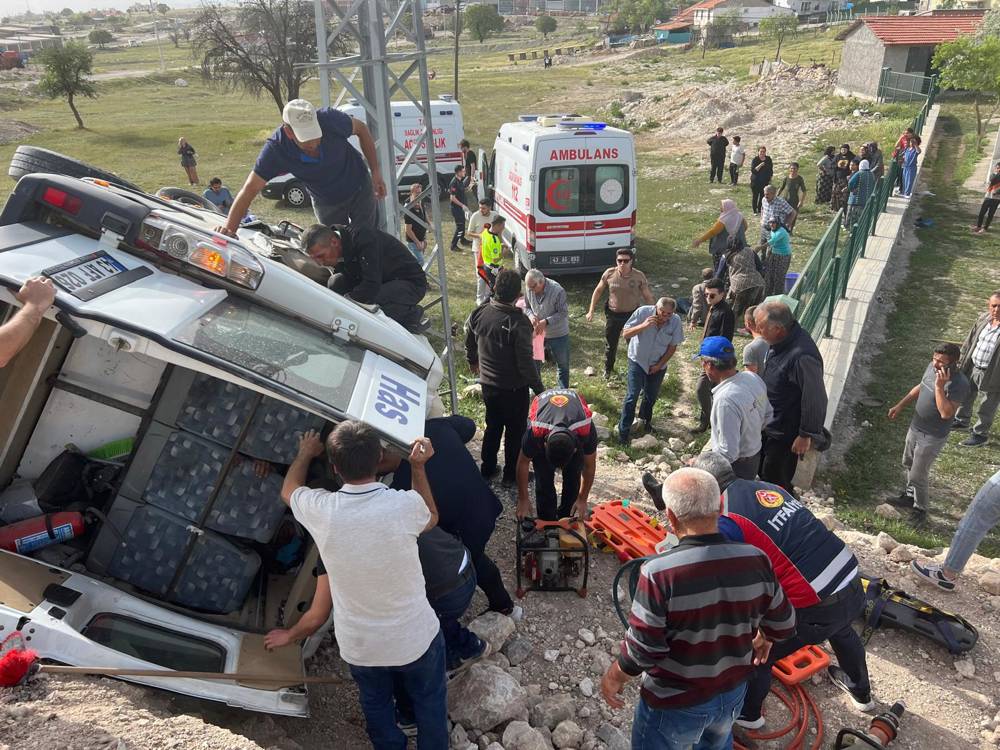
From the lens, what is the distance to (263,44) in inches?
1228

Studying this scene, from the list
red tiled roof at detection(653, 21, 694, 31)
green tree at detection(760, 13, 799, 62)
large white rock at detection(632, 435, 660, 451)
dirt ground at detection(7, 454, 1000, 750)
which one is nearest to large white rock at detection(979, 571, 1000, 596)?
dirt ground at detection(7, 454, 1000, 750)

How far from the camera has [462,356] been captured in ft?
29.5

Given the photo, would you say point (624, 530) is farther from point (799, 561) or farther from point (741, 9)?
point (741, 9)

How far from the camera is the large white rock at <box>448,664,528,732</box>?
336 cm

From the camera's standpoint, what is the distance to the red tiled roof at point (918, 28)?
2806 cm

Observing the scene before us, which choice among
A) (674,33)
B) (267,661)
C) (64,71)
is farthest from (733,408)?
(674,33)

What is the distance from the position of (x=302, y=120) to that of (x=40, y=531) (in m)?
2.96

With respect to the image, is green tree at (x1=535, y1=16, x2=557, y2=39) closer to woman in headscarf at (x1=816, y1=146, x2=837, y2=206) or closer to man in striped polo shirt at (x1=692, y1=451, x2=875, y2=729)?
woman in headscarf at (x1=816, y1=146, x2=837, y2=206)

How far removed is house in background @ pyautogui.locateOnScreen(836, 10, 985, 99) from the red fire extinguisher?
31865 mm

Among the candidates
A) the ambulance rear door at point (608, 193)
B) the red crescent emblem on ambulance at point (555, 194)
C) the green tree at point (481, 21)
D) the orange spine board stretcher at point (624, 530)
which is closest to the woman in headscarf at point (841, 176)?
the ambulance rear door at point (608, 193)

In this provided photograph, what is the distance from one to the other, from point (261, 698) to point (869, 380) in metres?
7.61

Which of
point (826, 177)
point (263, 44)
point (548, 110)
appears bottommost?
point (826, 177)

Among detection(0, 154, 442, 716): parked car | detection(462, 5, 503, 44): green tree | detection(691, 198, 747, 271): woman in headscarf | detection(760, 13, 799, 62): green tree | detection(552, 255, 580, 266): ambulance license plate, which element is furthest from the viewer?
detection(462, 5, 503, 44): green tree

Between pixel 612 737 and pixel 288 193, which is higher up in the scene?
pixel 288 193
